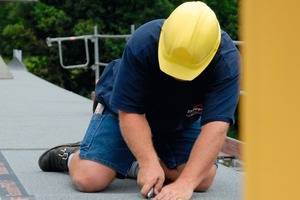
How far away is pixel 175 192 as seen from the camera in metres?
3.00

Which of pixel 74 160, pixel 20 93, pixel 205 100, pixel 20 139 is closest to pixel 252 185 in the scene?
pixel 205 100

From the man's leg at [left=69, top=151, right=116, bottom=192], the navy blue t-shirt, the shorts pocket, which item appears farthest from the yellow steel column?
the shorts pocket

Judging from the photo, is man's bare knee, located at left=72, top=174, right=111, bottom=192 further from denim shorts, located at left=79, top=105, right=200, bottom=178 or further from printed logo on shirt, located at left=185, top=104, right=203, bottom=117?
printed logo on shirt, located at left=185, top=104, right=203, bottom=117

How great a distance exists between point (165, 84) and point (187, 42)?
0.27m

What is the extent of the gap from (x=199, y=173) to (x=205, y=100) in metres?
0.32

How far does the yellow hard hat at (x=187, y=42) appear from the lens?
2938 mm

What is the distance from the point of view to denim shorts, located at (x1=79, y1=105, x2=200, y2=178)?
3.35 m

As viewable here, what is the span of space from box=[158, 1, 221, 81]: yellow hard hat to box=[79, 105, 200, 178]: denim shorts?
546 millimetres

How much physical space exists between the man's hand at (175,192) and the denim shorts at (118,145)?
0.38 m

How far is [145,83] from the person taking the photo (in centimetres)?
310

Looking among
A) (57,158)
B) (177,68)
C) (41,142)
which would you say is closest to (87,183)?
(57,158)

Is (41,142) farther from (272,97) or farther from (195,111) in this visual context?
(272,97)

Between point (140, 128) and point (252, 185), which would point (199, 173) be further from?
point (252, 185)

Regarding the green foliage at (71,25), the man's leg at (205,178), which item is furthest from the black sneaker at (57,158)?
the green foliage at (71,25)
